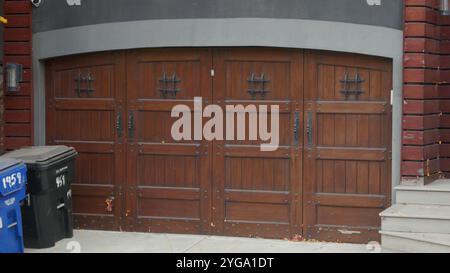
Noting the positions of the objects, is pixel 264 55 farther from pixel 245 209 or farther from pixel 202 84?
pixel 245 209

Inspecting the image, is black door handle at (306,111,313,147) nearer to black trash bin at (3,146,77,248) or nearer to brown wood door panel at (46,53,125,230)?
brown wood door panel at (46,53,125,230)

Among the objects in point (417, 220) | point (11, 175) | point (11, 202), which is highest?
point (11, 175)

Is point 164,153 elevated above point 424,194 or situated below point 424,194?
above

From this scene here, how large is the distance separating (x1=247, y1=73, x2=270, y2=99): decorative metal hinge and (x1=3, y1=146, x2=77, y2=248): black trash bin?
2.08 meters

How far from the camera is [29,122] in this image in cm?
907

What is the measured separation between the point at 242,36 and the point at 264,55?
326mm

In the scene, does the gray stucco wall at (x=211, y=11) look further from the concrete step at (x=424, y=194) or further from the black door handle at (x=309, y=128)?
the concrete step at (x=424, y=194)

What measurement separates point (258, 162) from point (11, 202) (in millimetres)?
2701

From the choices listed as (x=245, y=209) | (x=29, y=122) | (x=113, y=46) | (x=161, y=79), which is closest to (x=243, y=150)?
(x=245, y=209)

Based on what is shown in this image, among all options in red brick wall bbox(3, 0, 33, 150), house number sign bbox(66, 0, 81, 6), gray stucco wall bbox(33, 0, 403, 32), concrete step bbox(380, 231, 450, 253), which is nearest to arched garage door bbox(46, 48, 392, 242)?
Result: red brick wall bbox(3, 0, 33, 150)

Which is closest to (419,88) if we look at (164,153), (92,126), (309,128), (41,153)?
(309,128)

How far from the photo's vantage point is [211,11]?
27.7 ft

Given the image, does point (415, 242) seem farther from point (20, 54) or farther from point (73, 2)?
point (20, 54)

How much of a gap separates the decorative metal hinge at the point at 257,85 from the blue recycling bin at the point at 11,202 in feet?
8.39
